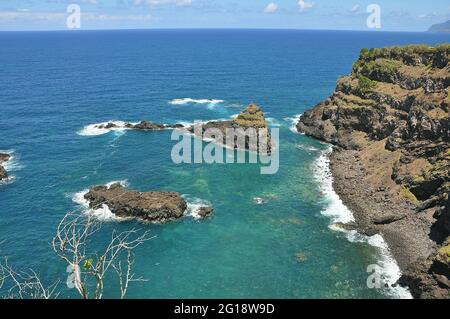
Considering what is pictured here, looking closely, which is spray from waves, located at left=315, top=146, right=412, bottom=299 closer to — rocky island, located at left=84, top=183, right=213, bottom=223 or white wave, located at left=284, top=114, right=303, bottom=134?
rocky island, located at left=84, top=183, right=213, bottom=223

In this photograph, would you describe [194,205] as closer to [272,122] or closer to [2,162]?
[2,162]

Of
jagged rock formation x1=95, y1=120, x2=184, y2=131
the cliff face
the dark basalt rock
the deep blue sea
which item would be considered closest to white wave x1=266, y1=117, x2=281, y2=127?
the deep blue sea

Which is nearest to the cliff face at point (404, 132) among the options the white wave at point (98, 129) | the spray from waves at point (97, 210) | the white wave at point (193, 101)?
the white wave at point (193, 101)

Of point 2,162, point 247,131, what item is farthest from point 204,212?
point 2,162

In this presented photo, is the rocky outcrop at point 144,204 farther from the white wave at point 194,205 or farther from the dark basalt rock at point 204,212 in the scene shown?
the dark basalt rock at point 204,212

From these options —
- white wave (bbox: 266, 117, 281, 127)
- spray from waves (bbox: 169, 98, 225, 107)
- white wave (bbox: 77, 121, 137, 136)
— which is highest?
spray from waves (bbox: 169, 98, 225, 107)

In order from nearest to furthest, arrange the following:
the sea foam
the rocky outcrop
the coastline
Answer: the coastline → the rocky outcrop → the sea foam
